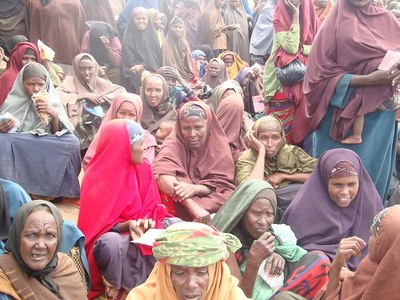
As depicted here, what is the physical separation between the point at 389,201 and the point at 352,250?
1922 millimetres

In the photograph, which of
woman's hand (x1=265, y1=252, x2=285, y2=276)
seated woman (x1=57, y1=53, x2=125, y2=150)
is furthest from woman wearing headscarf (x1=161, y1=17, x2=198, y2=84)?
woman's hand (x1=265, y1=252, x2=285, y2=276)

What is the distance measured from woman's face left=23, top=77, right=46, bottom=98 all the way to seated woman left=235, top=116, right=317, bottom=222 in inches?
76.4

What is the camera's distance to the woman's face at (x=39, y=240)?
3.05 meters

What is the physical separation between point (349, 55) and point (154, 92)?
88.4 inches

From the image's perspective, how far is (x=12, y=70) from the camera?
20.7 feet

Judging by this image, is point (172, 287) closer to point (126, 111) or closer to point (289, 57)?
point (126, 111)

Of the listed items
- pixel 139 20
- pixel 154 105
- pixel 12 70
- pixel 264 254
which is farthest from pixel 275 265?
pixel 139 20

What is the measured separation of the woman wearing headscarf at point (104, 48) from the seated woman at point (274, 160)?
3.97m

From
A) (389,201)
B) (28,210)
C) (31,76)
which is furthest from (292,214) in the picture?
(31,76)

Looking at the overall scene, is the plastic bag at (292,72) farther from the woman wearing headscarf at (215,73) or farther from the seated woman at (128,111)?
the woman wearing headscarf at (215,73)

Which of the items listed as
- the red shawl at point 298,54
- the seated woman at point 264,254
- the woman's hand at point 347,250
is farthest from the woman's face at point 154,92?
the woman's hand at point 347,250

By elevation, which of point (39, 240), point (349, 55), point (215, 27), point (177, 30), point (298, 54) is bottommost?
point (39, 240)

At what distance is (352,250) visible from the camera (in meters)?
3.12

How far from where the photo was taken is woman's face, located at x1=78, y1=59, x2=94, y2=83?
6.60 metres
